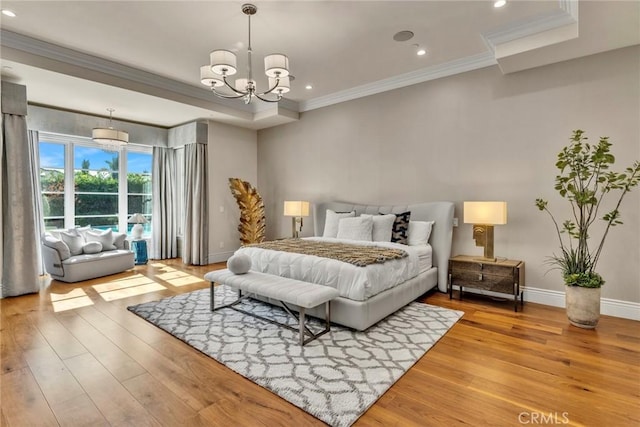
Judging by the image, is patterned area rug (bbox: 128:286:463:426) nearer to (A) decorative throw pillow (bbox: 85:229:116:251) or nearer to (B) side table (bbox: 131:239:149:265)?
(A) decorative throw pillow (bbox: 85:229:116:251)

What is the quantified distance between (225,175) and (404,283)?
4504mm

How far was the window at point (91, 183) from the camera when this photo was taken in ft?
17.9

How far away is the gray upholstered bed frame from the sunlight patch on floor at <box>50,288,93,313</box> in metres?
2.84

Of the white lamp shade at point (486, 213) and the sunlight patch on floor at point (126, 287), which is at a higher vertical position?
the white lamp shade at point (486, 213)

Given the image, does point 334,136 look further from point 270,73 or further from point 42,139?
point 42,139

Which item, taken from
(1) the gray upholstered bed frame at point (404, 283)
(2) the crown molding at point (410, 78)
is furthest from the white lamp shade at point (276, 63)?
(2) the crown molding at point (410, 78)

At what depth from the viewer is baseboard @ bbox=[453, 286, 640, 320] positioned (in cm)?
329

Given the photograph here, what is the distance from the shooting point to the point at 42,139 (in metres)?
5.35

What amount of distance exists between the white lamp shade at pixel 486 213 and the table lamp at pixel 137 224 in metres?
5.84

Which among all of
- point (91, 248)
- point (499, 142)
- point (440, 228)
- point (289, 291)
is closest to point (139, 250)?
point (91, 248)

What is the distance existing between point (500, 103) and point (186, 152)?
17.9 ft

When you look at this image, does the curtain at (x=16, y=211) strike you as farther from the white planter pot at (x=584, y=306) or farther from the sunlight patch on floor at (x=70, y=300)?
the white planter pot at (x=584, y=306)

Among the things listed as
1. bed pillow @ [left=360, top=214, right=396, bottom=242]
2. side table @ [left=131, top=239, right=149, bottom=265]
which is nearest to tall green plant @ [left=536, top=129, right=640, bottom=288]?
bed pillow @ [left=360, top=214, right=396, bottom=242]

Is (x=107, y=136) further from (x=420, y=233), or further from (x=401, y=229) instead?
(x=420, y=233)
